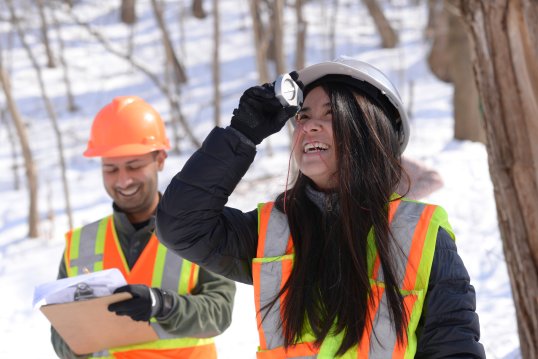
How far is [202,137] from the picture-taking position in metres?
16.8

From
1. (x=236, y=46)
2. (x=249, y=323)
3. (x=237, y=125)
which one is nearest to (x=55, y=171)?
(x=236, y=46)

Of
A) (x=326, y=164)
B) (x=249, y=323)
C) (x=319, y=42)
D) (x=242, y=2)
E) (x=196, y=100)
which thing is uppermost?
(x=242, y=2)

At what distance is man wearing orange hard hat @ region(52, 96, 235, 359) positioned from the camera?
3162 mm

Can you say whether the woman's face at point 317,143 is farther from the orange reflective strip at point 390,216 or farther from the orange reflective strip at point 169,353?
the orange reflective strip at point 169,353

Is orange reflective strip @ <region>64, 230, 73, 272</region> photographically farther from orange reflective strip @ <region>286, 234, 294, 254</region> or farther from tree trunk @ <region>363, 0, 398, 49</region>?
tree trunk @ <region>363, 0, 398, 49</region>

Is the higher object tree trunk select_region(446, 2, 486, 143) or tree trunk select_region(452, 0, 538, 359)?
tree trunk select_region(446, 2, 486, 143)

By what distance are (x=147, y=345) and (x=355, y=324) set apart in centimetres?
134

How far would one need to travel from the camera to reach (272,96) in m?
2.18

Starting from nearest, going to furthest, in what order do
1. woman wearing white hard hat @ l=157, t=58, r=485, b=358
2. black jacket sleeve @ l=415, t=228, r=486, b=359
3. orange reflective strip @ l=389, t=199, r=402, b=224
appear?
black jacket sleeve @ l=415, t=228, r=486, b=359 < woman wearing white hard hat @ l=157, t=58, r=485, b=358 < orange reflective strip @ l=389, t=199, r=402, b=224

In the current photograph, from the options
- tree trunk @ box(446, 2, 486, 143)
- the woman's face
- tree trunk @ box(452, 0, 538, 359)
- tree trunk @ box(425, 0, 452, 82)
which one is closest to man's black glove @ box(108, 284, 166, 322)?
the woman's face

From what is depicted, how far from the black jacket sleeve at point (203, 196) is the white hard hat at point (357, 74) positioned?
0.30 m

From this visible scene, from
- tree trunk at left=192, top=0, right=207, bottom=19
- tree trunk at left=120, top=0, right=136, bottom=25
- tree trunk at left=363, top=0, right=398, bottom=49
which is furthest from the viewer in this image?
tree trunk at left=192, top=0, right=207, bottom=19

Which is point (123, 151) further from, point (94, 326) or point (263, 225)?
point (263, 225)

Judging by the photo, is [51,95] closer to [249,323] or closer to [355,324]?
[249,323]
